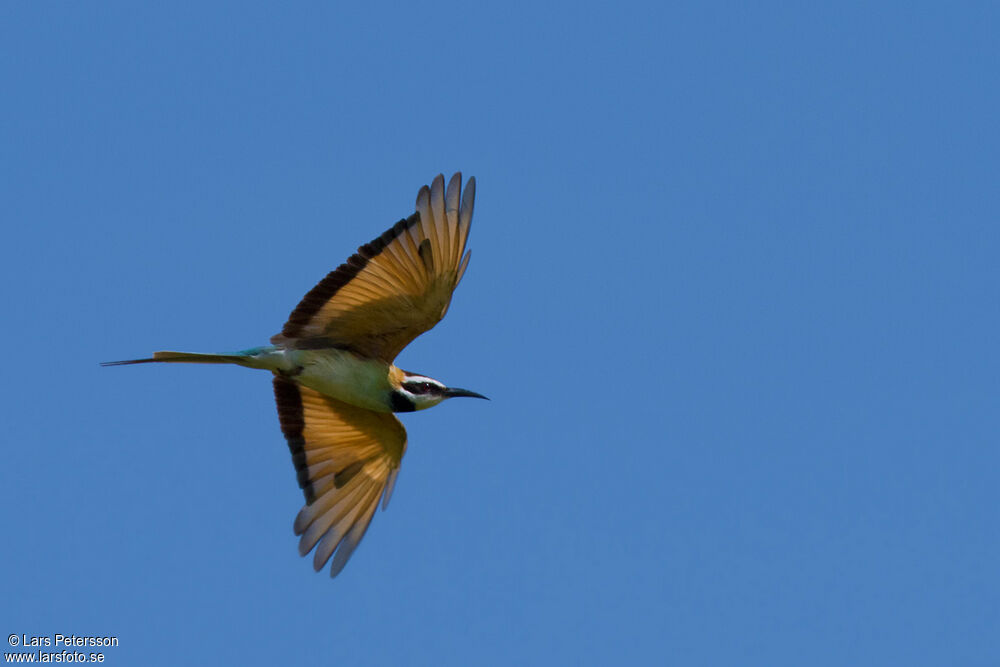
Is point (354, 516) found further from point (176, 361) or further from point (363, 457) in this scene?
point (176, 361)

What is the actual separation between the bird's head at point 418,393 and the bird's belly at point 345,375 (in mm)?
85

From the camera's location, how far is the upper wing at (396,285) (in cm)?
761

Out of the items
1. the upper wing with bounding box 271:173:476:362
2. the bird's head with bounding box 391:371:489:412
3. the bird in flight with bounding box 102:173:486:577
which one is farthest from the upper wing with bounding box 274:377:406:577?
the upper wing with bounding box 271:173:476:362

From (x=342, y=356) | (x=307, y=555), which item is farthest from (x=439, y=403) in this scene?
(x=307, y=555)

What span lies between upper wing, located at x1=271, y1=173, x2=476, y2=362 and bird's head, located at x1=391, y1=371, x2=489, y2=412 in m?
0.22

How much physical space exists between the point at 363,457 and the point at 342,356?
1.02 meters

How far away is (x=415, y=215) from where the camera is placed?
7609mm

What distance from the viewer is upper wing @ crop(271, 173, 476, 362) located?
25.0ft

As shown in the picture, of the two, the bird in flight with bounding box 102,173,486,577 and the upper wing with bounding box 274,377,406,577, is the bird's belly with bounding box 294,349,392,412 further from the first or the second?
the upper wing with bounding box 274,377,406,577

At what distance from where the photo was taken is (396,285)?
7871 mm

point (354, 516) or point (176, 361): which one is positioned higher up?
point (176, 361)

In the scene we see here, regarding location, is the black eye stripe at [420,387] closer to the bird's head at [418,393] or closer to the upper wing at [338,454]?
the bird's head at [418,393]

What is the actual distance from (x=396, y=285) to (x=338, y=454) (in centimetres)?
171

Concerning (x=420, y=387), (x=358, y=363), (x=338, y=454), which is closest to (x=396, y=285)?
(x=358, y=363)
